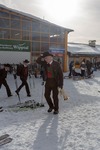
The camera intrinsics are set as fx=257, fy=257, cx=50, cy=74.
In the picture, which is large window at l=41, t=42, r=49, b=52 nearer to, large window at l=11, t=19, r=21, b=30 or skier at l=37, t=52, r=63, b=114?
large window at l=11, t=19, r=21, b=30

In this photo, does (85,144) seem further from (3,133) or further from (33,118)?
(33,118)

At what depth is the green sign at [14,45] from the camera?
872 inches

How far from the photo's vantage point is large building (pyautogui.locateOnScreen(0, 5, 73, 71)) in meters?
22.2

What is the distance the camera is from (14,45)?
2278cm

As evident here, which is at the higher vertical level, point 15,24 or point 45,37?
point 15,24

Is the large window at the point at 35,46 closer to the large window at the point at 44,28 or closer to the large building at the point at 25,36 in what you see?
the large building at the point at 25,36

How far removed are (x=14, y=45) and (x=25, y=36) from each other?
142cm

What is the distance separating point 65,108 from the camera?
7727 mm

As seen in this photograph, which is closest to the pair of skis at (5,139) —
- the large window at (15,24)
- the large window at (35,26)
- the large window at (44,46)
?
the large window at (15,24)

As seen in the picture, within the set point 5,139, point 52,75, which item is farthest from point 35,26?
→ point 5,139

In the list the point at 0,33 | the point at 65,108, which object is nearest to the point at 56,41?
the point at 0,33

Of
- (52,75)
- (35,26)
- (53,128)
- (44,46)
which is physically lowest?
(53,128)

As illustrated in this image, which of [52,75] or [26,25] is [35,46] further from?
[52,75]

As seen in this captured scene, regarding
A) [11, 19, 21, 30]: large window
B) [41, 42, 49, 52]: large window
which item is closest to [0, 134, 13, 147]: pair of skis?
[11, 19, 21, 30]: large window
